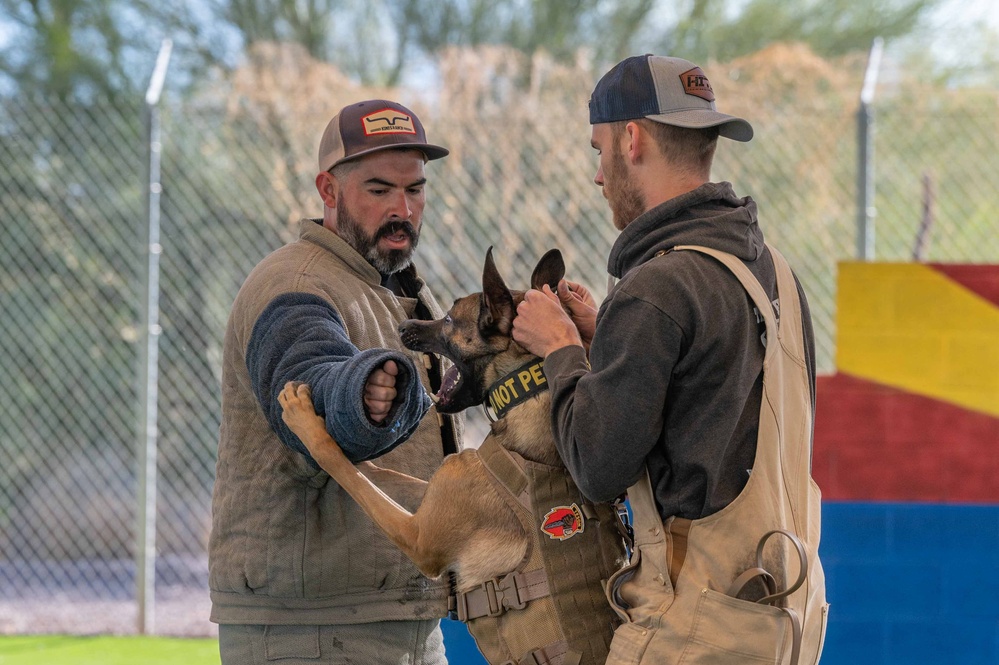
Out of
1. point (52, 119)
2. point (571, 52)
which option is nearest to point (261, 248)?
point (52, 119)

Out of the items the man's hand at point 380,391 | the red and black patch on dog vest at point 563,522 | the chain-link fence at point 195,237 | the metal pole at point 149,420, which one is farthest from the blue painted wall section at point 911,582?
the metal pole at point 149,420

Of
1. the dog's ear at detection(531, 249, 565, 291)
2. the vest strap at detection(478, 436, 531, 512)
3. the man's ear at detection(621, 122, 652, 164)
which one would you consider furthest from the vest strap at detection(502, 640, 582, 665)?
the man's ear at detection(621, 122, 652, 164)

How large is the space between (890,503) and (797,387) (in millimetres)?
2357

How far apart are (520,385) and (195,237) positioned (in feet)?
15.3

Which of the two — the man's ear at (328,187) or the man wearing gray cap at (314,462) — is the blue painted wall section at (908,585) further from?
the man's ear at (328,187)

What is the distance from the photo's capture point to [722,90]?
7129 millimetres

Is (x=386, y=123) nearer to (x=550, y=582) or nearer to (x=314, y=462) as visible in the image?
(x=314, y=462)

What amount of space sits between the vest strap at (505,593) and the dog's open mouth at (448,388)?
48cm

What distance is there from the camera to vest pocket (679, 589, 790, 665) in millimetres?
1941

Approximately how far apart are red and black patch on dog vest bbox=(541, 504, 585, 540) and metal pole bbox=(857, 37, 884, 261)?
11.9 feet

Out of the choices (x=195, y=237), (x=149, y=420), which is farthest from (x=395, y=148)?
(x=195, y=237)

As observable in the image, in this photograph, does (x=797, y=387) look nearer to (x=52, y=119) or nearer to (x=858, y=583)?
(x=858, y=583)

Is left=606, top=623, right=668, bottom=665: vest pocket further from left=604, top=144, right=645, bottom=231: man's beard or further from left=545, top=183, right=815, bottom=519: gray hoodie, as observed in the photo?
left=604, top=144, right=645, bottom=231: man's beard

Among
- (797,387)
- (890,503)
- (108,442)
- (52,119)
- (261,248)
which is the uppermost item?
(52,119)
